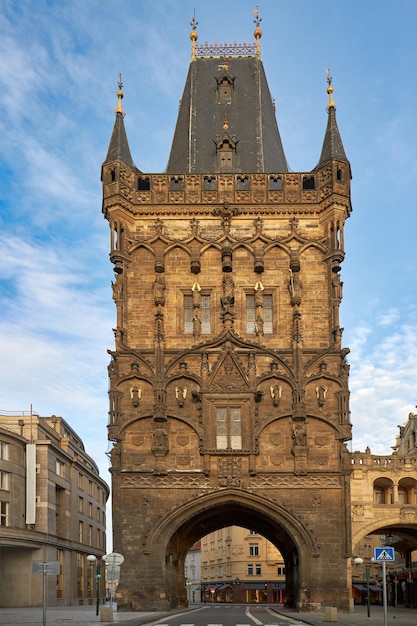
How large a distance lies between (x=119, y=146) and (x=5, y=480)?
2102cm

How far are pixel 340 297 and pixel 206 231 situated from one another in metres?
7.31

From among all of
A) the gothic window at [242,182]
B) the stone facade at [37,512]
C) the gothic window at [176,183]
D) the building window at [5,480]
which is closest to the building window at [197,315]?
the gothic window at [176,183]

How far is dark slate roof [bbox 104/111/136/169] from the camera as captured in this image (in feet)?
145

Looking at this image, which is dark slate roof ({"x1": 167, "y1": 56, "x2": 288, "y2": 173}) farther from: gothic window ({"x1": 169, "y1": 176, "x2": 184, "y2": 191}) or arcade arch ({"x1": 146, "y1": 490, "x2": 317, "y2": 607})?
arcade arch ({"x1": 146, "y1": 490, "x2": 317, "y2": 607})

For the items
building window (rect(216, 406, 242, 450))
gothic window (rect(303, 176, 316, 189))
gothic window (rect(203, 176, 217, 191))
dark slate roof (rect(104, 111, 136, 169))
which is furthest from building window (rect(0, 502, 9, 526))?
gothic window (rect(303, 176, 316, 189))

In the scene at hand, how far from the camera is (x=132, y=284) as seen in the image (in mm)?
42375

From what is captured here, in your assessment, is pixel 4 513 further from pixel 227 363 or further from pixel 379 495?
pixel 379 495

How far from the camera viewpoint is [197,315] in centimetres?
4178

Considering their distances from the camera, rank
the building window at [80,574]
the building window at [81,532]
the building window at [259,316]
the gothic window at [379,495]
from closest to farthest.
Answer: the building window at [259,316], the gothic window at [379,495], the building window at [80,574], the building window at [81,532]

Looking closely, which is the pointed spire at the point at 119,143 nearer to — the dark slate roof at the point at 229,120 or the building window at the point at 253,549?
the dark slate roof at the point at 229,120

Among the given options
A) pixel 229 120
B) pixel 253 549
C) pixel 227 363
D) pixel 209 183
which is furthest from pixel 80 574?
pixel 229 120

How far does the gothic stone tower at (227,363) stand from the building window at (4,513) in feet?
38.6

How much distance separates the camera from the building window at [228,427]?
4016 cm

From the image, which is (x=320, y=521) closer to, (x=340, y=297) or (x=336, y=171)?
(x=340, y=297)
